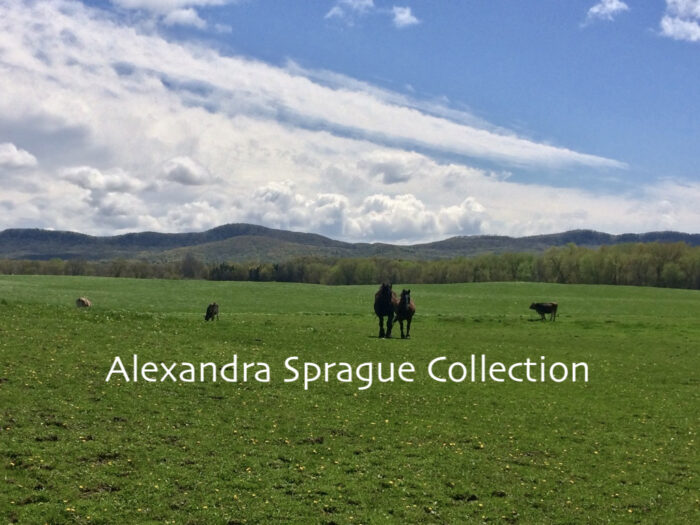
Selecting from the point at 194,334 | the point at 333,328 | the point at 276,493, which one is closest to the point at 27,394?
the point at 276,493

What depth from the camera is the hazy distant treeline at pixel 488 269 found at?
125188mm

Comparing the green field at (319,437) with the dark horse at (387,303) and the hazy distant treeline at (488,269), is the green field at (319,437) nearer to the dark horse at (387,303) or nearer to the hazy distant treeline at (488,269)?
the dark horse at (387,303)

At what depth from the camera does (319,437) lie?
49.2ft

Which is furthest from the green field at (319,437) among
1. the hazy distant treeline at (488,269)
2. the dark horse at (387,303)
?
the hazy distant treeline at (488,269)

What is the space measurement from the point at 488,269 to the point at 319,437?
142 meters

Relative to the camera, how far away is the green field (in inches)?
A: 431

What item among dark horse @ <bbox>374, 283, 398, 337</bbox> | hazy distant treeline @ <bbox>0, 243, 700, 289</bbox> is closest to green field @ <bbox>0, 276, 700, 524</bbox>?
dark horse @ <bbox>374, 283, 398, 337</bbox>

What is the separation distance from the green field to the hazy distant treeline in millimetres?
104461

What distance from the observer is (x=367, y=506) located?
431 inches

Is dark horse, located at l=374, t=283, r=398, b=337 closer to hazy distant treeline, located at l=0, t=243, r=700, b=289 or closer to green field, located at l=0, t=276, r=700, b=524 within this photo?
green field, located at l=0, t=276, r=700, b=524

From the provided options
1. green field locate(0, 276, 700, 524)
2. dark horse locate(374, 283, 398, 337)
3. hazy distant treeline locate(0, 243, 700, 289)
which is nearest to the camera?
green field locate(0, 276, 700, 524)

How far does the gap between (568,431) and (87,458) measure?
13569 millimetres

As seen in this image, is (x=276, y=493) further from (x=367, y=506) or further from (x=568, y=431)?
(x=568, y=431)

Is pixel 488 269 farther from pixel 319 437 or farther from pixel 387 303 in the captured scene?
pixel 319 437
